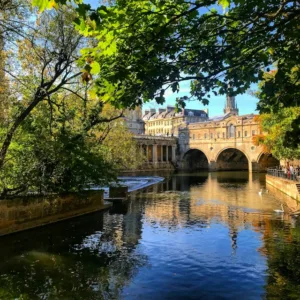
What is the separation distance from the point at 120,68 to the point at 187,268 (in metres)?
6.50

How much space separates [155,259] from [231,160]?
80340 millimetres

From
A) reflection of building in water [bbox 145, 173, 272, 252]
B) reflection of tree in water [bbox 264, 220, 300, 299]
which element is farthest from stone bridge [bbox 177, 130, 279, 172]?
reflection of tree in water [bbox 264, 220, 300, 299]

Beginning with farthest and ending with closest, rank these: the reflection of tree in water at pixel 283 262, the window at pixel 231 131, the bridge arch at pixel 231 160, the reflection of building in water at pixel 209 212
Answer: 1. the bridge arch at pixel 231 160
2. the window at pixel 231 131
3. the reflection of building in water at pixel 209 212
4. the reflection of tree in water at pixel 283 262

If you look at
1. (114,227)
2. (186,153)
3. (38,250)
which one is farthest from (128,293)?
(186,153)

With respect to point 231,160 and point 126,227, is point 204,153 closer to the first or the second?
point 231,160

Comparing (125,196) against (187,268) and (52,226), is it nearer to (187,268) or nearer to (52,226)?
(52,226)

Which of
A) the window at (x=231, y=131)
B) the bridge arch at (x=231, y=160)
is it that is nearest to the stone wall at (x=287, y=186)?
the window at (x=231, y=131)

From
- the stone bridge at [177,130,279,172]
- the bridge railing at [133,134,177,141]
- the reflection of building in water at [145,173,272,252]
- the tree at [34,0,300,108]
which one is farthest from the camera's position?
the bridge railing at [133,134,177,141]

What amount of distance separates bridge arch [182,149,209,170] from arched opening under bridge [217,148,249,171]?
608 cm

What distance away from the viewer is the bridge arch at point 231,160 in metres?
85.3

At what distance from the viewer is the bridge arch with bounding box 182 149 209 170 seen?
9256cm

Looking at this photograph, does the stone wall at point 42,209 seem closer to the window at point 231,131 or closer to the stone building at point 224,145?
the stone building at point 224,145

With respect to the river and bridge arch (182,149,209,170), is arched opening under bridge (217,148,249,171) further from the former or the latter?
the river

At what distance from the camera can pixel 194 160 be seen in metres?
97.3
